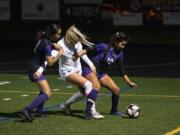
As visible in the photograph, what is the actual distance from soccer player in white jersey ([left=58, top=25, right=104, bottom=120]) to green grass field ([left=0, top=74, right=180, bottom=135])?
1.44 feet

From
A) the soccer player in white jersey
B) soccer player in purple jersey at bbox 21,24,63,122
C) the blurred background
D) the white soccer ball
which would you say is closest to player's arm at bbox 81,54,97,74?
the soccer player in white jersey

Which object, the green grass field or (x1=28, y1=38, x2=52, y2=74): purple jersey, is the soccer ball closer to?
the green grass field

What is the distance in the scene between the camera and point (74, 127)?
38.9 feet

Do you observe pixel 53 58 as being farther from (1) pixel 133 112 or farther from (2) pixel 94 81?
(1) pixel 133 112

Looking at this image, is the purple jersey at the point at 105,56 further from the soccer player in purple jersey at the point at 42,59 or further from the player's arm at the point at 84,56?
the soccer player in purple jersey at the point at 42,59

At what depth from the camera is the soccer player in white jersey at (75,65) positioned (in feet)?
41.2

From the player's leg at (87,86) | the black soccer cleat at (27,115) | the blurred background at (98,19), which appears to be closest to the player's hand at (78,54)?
the player's leg at (87,86)

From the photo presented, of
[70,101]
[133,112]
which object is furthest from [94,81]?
[133,112]

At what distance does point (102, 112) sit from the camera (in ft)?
45.4

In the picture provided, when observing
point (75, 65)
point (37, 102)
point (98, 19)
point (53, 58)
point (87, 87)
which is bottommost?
point (98, 19)

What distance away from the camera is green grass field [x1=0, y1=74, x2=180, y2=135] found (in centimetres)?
1155

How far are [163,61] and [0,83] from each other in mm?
10173

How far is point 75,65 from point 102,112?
5.03ft

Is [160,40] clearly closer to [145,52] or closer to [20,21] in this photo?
[145,52]
